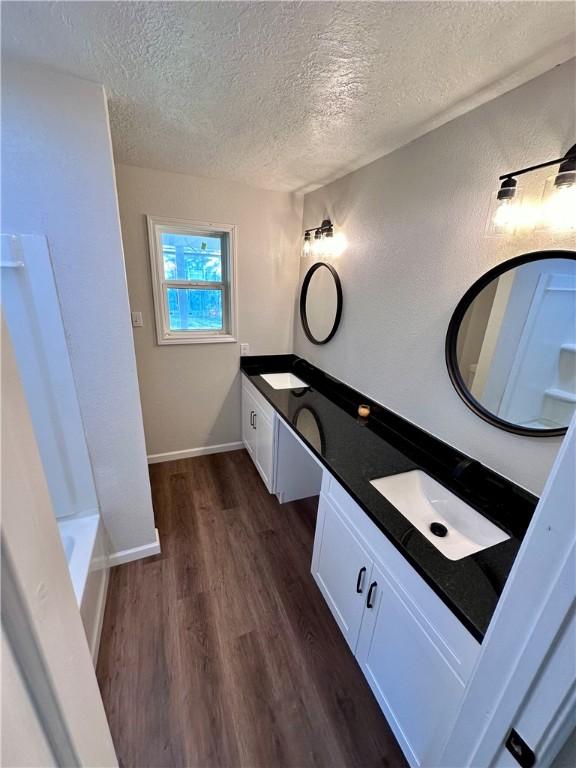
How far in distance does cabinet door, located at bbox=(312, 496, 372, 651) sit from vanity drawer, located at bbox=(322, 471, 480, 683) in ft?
0.29

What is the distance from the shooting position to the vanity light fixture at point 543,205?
0.96 meters

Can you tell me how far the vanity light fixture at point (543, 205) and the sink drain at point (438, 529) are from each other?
46.3 inches

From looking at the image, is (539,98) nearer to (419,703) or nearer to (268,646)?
(419,703)

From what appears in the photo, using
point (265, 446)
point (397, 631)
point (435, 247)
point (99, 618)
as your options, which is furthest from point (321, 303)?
point (99, 618)

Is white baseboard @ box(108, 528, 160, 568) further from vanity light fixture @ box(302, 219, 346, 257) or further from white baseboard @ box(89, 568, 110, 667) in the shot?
vanity light fixture @ box(302, 219, 346, 257)

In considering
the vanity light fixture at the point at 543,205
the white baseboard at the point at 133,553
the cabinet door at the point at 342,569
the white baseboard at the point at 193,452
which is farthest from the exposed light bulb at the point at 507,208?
the white baseboard at the point at 193,452

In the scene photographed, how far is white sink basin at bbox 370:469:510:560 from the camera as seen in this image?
116 centimetres

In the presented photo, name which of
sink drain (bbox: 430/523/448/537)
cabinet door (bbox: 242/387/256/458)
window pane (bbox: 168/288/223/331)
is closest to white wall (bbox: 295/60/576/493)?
sink drain (bbox: 430/523/448/537)

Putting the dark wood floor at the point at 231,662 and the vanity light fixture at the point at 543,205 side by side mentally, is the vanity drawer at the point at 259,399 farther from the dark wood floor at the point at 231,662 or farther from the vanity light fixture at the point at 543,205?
the vanity light fixture at the point at 543,205

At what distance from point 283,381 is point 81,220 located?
1769 mm

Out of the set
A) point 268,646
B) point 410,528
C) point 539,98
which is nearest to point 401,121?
point 539,98

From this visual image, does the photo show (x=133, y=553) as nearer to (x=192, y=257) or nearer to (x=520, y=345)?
(x=192, y=257)

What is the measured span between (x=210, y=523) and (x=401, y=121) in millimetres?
2548

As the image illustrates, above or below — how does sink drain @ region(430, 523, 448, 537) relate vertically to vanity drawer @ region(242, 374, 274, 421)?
below
